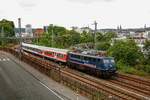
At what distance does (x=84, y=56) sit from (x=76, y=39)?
56695 mm

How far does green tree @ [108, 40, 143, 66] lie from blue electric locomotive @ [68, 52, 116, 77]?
6654mm

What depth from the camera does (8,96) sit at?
2712 cm

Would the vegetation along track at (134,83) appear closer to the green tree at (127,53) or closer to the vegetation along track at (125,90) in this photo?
the vegetation along track at (125,90)

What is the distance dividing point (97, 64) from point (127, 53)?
31.4 feet

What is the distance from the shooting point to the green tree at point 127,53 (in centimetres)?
4659

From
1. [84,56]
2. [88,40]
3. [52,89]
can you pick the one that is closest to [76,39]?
[88,40]

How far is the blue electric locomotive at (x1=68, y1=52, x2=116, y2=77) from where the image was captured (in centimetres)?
3719

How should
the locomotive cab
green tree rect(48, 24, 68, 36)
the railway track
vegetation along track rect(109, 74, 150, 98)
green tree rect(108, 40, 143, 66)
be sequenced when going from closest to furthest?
the railway track → vegetation along track rect(109, 74, 150, 98) → the locomotive cab → green tree rect(108, 40, 143, 66) → green tree rect(48, 24, 68, 36)

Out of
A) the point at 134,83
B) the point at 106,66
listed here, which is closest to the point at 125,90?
the point at 134,83

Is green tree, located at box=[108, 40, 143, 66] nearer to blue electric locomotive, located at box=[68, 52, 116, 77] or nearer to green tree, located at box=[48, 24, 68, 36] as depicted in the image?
blue electric locomotive, located at box=[68, 52, 116, 77]

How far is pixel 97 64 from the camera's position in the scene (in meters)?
38.5

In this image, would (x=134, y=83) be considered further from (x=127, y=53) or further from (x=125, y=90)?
(x=127, y=53)

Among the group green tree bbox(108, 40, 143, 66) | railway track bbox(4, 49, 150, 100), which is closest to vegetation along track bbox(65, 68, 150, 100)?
railway track bbox(4, 49, 150, 100)

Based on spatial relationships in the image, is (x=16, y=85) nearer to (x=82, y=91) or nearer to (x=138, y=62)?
(x=82, y=91)
